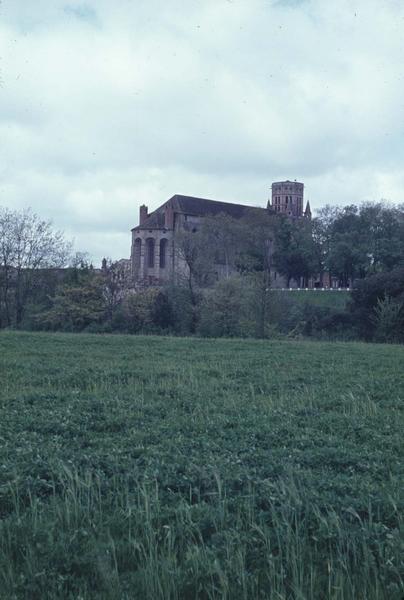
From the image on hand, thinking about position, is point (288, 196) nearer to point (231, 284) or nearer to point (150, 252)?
point (150, 252)

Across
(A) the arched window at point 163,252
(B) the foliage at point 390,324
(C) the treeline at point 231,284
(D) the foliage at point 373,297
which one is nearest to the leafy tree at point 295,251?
(C) the treeline at point 231,284

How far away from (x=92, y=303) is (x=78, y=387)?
3165cm

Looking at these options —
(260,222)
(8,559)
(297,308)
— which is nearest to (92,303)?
(297,308)

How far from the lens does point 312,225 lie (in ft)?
257

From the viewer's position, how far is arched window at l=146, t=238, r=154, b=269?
89.7 metres

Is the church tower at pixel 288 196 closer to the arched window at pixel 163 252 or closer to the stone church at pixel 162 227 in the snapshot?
the stone church at pixel 162 227

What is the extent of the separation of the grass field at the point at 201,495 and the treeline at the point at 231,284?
25992mm

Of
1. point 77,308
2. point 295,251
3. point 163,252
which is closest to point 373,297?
point 77,308

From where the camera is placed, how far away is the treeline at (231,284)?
40594 millimetres

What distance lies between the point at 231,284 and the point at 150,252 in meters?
47.5

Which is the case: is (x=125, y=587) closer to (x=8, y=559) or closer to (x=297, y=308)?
(x=8, y=559)

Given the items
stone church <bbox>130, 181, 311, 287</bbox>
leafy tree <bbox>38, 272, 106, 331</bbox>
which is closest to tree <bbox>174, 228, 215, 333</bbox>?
leafy tree <bbox>38, 272, 106, 331</bbox>

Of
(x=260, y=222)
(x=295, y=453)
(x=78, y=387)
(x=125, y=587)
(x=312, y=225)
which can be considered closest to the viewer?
(x=125, y=587)

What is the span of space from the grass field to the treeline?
26.0m
